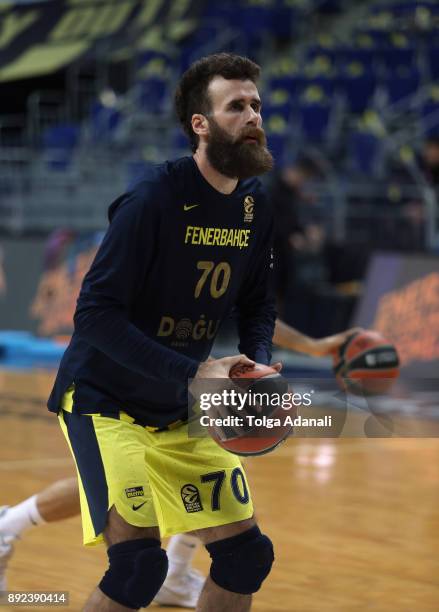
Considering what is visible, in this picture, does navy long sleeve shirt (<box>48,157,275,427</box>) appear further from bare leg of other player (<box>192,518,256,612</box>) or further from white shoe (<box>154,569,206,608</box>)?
white shoe (<box>154,569,206,608</box>)

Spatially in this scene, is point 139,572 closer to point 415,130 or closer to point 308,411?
point 308,411

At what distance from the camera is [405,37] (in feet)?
61.3

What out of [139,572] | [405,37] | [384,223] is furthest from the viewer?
[405,37]

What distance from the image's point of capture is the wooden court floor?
5.84 meters

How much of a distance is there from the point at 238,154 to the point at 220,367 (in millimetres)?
780

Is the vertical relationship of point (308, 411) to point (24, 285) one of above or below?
above

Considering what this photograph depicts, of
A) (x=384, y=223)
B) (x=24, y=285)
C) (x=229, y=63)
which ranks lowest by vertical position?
(x=24, y=285)

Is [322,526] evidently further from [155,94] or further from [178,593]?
[155,94]

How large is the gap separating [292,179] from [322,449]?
Result: 4.63 metres

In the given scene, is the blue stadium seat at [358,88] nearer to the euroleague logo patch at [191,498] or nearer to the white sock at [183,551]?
the white sock at [183,551]

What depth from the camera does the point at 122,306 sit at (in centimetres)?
428

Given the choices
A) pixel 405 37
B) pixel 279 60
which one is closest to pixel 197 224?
pixel 405 37

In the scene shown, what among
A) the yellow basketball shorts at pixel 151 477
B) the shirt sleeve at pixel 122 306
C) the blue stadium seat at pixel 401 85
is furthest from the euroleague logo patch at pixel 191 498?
the blue stadium seat at pixel 401 85

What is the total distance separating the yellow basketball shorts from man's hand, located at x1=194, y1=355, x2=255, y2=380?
0.50m
